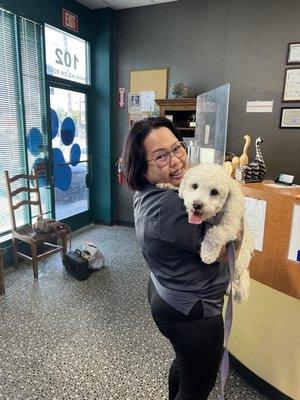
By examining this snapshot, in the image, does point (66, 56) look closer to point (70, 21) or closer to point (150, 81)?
point (70, 21)

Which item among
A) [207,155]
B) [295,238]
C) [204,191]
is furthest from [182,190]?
[207,155]

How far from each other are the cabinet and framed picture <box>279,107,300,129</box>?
1044mm

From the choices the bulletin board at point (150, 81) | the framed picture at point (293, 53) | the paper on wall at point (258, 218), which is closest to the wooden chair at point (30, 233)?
the bulletin board at point (150, 81)

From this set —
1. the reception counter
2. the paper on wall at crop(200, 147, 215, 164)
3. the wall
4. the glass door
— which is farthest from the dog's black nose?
the glass door

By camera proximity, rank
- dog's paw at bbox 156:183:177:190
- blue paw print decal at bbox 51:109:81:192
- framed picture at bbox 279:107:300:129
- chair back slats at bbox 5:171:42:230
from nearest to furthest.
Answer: dog's paw at bbox 156:183:177:190
chair back slats at bbox 5:171:42:230
framed picture at bbox 279:107:300:129
blue paw print decal at bbox 51:109:81:192

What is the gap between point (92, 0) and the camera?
12.6ft

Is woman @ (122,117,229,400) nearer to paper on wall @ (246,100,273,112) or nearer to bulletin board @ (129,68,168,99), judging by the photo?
paper on wall @ (246,100,273,112)

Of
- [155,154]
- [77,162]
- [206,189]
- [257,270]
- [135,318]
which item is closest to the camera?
[206,189]

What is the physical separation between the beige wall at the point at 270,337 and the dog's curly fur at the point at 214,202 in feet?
2.95

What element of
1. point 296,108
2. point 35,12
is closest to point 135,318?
point 296,108

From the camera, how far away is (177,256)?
0.89 m

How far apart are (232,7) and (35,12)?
227 centimetres

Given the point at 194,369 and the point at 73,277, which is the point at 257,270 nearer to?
the point at 194,369

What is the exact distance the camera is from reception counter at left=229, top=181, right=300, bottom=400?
1498 mm
